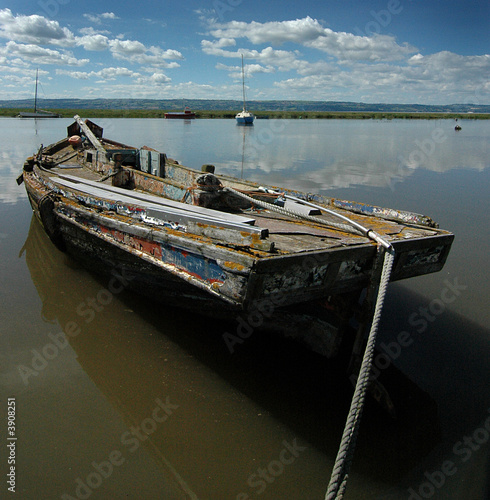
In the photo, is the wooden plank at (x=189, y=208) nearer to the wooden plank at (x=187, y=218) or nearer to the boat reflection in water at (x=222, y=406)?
the wooden plank at (x=187, y=218)

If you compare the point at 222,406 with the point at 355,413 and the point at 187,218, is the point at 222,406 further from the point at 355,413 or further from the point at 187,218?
the point at 187,218

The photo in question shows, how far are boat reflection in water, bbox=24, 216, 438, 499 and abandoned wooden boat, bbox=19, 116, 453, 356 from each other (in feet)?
1.39

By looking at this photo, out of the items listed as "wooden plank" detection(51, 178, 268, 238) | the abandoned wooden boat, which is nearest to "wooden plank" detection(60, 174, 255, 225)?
the abandoned wooden boat

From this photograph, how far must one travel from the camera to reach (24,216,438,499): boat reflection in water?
322 cm

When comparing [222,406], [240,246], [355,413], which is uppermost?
[240,246]

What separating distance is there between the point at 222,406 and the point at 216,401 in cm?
9

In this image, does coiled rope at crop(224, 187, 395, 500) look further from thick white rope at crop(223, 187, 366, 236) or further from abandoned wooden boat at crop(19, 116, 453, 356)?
thick white rope at crop(223, 187, 366, 236)

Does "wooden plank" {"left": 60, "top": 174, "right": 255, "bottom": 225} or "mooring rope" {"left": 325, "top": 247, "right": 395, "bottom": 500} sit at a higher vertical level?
"wooden plank" {"left": 60, "top": 174, "right": 255, "bottom": 225}

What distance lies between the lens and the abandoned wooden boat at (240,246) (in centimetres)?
344

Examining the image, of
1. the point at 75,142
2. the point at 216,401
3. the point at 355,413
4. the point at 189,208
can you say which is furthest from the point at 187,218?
the point at 75,142

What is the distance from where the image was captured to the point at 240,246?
3.49 metres

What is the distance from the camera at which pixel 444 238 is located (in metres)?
4.43

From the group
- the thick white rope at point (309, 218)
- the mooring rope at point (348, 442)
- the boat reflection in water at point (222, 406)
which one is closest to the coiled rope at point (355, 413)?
the mooring rope at point (348, 442)

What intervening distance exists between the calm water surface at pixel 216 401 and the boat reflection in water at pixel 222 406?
0.04ft
